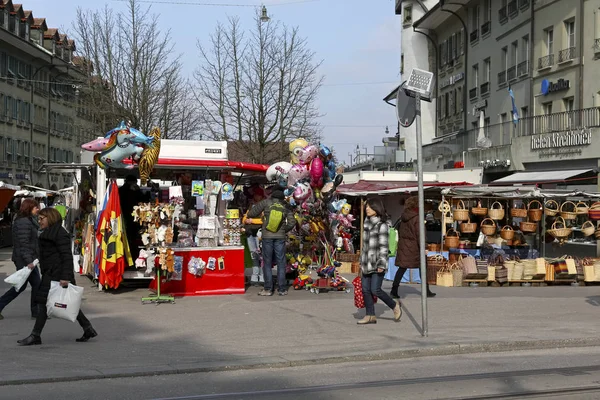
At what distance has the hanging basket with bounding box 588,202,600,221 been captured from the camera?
18.7 m

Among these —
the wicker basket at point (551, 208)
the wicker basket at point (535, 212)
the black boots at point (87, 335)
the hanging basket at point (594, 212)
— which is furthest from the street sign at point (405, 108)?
the wicker basket at point (551, 208)

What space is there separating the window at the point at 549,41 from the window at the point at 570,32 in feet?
4.29

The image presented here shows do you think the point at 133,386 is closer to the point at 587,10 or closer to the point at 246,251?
the point at 246,251

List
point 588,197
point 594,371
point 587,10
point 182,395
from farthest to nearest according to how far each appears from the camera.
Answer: point 587,10 → point 588,197 → point 594,371 → point 182,395

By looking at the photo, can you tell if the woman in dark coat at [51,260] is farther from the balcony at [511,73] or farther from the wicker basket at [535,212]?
the balcony at [511,73]

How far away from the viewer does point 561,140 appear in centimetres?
3114

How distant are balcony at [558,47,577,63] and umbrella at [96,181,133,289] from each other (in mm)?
22949

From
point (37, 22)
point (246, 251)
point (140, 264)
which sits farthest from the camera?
point (37, 22)

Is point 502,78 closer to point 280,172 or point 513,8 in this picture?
point 513,8

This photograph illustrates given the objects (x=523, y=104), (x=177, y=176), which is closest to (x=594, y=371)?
(x=177, y=176)

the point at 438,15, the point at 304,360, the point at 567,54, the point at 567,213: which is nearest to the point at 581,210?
the point at 567,213

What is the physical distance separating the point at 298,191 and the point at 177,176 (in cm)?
275

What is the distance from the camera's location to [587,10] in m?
31.6

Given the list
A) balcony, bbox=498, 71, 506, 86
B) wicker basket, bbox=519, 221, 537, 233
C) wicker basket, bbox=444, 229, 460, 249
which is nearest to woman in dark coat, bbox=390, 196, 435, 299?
wicker basket, bbox=444, 229, 460, 249
